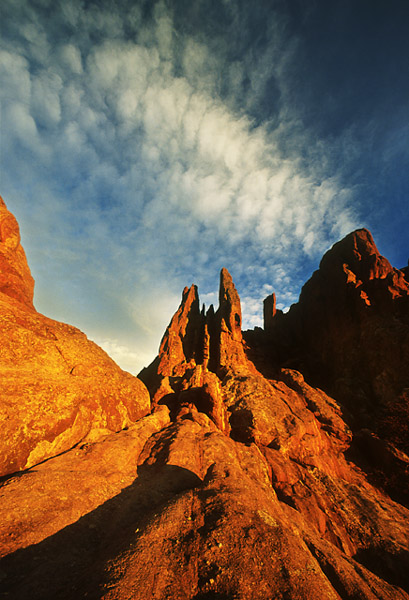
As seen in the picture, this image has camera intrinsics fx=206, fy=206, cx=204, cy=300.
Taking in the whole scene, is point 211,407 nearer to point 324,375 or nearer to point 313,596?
point 313,596

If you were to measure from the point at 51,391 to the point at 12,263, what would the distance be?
69.5 feet

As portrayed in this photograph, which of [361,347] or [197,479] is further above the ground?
[361,347]

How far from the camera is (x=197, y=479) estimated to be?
38.2 feet

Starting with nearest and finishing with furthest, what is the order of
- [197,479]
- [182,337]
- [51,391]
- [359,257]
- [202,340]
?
[197,479] → [51,391] → [359,257] → [202,340] → [182,337]

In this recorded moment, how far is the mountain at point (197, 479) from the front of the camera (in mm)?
5395

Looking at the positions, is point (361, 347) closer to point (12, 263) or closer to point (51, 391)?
point (51, 391)

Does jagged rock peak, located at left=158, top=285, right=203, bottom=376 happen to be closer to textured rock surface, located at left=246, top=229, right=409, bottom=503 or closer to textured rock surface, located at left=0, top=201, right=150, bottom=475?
textured rock surface, located at left=246, top=229, right=409, bottom=503

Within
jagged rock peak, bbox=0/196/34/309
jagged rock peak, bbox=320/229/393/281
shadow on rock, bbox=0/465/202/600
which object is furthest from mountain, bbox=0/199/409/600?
jagged rock peak, bbox=320/229/393/281

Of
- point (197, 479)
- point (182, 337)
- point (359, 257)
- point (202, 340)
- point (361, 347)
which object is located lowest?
point (197, 479)

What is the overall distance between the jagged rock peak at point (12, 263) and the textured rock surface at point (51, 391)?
22.8 inches

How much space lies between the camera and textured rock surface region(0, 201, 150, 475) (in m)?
10.7

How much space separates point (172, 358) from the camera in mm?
48438

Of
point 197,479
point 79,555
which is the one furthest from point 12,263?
point 197,479

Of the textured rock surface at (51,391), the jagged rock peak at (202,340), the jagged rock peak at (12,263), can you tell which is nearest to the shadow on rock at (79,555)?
the textured rock surface at (51,391)
